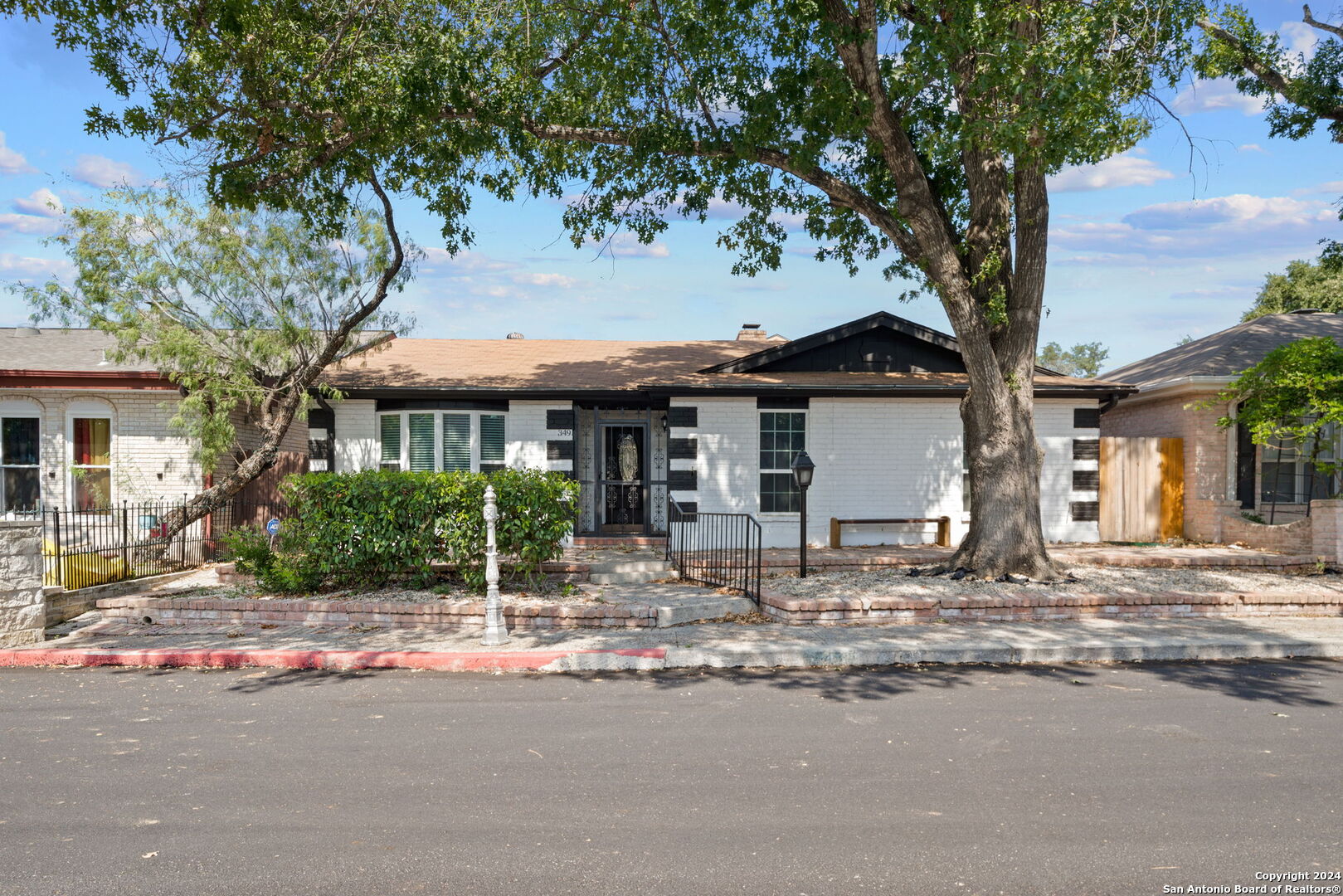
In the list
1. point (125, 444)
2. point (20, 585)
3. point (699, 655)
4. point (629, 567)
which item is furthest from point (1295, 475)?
point (125, 444)

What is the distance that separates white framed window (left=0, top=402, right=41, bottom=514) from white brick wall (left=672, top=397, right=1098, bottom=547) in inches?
430

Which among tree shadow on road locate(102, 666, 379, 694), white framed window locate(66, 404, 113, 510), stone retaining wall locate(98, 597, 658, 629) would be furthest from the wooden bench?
white framed window locate(66, 404, 113, 510)

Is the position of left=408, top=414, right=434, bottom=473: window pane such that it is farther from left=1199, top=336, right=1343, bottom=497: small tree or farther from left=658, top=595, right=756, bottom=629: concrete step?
left=1199, top=336, right=1343, bottom=497: small tree

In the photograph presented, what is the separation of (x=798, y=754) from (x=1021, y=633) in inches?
182

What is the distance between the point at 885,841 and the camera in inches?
175

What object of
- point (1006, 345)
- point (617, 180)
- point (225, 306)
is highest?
point (617, 180)

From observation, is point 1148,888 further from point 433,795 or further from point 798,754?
point 433,795

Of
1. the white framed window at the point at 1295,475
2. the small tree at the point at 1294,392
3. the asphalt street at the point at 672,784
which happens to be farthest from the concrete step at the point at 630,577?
the white framed window at the point at 1295,475

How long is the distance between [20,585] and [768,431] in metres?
10.9

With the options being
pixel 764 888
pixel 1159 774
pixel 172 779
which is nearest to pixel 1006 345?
pixel 1159 774

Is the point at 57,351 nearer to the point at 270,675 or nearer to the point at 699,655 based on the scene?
the point at 270,675

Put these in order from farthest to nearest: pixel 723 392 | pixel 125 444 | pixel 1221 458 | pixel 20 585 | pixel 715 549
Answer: pixel 1221 458 → pixel 723 392 → pixel 125 444 → pixel 715 549 → pixel 20 585

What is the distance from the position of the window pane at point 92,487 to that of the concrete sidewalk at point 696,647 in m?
6.12

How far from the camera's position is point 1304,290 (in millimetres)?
28422
